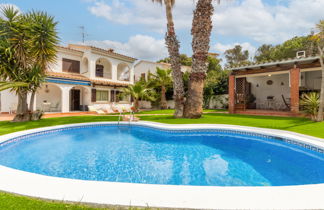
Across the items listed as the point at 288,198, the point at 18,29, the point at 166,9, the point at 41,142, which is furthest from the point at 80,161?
the point at 166,9

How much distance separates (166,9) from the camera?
1442cm

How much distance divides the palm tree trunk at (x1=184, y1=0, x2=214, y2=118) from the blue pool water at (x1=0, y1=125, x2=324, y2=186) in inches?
185

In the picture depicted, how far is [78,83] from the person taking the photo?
20.4 m

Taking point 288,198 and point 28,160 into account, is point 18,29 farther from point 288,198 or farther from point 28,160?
point 288,198

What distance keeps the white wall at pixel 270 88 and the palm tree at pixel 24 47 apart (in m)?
21.3

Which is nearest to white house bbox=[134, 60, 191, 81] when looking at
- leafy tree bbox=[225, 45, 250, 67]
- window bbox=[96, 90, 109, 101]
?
window bbox=[96, 90, 109, 101]

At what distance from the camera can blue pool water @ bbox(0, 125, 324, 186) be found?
15.2 feet

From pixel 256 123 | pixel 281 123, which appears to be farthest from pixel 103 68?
pixel 281 123

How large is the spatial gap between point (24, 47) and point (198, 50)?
12.8 meters

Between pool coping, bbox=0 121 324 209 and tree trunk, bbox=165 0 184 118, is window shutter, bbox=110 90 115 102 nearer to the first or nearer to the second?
tree trunk, bbox=165 0 184 118

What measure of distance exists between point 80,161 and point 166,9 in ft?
44.4

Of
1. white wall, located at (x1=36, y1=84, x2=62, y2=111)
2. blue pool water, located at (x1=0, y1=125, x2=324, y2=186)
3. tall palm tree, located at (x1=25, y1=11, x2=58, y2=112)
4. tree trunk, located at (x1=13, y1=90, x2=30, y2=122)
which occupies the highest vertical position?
tall palm tree, located at (x1=25, y1=11, x2=58, y2=112)

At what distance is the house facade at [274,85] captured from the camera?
→ 1412 centimetres

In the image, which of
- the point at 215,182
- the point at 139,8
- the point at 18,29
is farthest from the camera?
the point at 139,8
